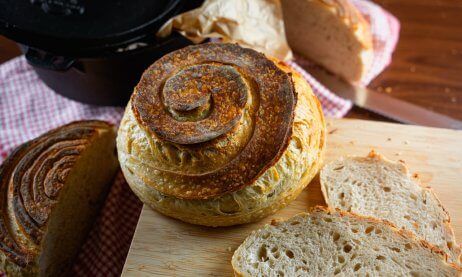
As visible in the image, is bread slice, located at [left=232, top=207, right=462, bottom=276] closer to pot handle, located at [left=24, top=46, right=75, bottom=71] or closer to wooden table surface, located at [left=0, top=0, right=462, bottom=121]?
wooden table surface, located at [left=0, top=0, right=462, bottom=121]

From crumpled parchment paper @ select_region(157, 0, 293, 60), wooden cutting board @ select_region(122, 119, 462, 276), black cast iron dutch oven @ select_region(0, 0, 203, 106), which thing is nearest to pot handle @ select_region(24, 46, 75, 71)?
black cast iron dutch oven @ select_region(0, 0, 203, 106)

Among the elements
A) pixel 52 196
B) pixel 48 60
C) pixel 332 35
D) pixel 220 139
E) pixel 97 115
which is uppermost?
pixel 220 139

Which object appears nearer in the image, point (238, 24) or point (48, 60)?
point (48, 60)

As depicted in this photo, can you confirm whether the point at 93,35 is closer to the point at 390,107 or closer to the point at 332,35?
the point at 332,35

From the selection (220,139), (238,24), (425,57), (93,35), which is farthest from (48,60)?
(425,57)

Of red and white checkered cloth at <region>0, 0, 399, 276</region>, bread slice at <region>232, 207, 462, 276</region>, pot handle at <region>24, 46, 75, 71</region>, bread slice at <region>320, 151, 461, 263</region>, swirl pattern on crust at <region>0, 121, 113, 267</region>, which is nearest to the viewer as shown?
bread slice at <region>232, 207, 462, 276</region>

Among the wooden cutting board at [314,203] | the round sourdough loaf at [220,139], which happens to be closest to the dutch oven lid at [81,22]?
the round sourdough loaf at [220,139]

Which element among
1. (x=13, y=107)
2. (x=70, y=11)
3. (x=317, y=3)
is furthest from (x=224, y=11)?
(x=13, y=107)

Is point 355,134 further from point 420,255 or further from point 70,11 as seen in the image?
point 70,11
